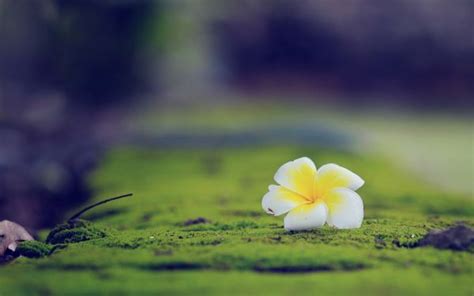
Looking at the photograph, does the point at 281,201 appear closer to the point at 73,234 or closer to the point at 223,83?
the point at 73,234

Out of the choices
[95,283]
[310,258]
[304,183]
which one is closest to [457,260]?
[310,258]

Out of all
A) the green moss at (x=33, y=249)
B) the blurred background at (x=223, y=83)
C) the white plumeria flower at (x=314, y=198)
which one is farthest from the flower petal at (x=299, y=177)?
the blurred background at (x=223, y=83)

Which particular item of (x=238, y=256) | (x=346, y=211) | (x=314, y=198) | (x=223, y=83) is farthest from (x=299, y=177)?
(x=223, y=83)

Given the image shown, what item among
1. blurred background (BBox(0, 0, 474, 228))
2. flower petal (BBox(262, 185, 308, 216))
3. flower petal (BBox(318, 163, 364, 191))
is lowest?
flower petal (BBox(262, 185, 308, 216))

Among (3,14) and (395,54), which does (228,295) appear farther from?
(395,54)

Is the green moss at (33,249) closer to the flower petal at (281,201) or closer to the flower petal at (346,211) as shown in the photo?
the flower petal at (281,201)

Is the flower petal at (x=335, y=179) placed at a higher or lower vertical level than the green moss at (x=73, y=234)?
higher

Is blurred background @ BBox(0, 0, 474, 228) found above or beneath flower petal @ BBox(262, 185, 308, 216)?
above

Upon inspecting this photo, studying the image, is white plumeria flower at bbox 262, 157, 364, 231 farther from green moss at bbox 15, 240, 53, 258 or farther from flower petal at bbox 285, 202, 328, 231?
green moss at bbox 15, 240, 53, 258

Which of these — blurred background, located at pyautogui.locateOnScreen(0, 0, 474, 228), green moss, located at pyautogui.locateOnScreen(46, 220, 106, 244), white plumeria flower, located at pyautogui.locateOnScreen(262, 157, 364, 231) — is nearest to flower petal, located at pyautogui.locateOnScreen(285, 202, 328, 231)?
white plumeria flower, located at pyautogui.locateOnScreen(262, 157, 364, 231)
